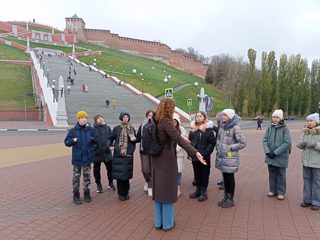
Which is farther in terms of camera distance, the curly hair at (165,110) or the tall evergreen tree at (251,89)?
the tall evergreen tree at (251,89)

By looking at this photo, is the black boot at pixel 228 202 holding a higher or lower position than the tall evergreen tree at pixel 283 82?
lower

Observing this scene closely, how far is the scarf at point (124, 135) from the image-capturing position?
262 inches

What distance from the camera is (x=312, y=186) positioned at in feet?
20.8

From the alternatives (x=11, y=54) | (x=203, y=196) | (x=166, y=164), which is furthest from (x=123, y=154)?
(x=11, y=54)

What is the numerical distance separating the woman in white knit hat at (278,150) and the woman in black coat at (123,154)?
2.64m

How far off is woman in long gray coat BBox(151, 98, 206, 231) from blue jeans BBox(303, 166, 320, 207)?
101 inches

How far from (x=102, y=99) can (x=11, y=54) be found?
1452 inches

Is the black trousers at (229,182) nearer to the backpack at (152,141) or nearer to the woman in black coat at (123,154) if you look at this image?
the woman in black coat at (123,154)

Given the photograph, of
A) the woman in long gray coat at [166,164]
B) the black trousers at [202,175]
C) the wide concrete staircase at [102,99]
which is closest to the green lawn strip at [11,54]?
the wide concrete staircase at [102,99]

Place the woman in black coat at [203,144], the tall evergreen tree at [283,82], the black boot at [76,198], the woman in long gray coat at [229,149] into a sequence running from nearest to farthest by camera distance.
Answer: the woman in long gray coat at [229,149], the black boot at [76,198], the woman in black coat at [203,144], the tall evergreen tree at [283,82]

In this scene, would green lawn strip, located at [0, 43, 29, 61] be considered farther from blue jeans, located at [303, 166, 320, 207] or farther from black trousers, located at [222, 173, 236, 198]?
blue jeans, located at [303, 166, 320, 207]

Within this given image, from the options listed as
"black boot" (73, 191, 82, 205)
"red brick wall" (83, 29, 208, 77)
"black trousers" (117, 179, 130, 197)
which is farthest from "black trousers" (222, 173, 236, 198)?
"red brick wall" (83, 29, 208, 77)

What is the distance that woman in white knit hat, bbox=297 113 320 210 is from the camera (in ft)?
20.4

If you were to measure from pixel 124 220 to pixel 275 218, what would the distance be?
242cm
